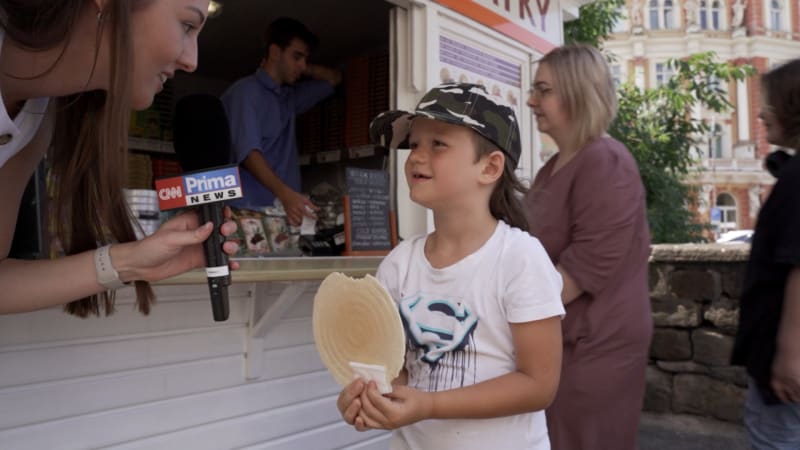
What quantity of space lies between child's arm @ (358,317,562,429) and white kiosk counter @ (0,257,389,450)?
0.94 metres

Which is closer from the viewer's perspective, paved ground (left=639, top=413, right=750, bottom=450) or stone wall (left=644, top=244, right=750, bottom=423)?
paved ground (left=639, top=413, right=750, bottom=450)

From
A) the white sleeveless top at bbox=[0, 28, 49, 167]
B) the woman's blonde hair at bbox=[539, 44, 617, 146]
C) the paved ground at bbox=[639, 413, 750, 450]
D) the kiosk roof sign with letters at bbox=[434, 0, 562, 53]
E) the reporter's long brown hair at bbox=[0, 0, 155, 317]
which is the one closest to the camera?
the reporter's long brown hair at bbox=[0, 0, 155, 317]

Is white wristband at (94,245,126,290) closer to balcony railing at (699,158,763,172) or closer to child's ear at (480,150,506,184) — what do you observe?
child's ear at (480,150,506,184)

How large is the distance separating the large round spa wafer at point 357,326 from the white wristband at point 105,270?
19.2 inches

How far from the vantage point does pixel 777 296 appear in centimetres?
203

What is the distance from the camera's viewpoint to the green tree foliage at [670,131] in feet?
31.9

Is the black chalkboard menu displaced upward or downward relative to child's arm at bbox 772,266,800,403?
upward

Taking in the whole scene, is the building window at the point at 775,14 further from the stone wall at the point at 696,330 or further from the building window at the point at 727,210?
the stone wall at the point at 696,330

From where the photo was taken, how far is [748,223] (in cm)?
3616

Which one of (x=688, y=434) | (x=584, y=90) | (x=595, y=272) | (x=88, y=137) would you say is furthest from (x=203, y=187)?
(x=688, y=434)

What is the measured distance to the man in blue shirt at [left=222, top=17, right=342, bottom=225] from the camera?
3.22 meters

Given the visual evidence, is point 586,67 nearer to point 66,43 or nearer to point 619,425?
point 619,425

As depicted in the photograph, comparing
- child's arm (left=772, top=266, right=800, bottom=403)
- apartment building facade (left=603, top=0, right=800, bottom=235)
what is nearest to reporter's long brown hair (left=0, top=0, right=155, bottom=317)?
child's arm (left=772, top=266, right=800, bottom=403)

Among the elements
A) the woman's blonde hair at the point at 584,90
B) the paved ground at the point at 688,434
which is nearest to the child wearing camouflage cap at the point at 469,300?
the woman's blonde hair at the point at 584,90
